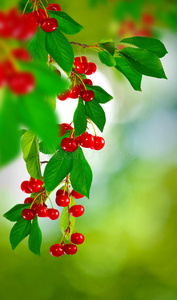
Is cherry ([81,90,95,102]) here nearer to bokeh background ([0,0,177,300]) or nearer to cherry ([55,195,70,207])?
cherry ([55,195,70,207])

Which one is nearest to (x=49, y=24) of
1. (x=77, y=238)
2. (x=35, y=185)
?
(x=35, y=185)

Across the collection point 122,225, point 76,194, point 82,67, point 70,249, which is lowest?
point 122,225

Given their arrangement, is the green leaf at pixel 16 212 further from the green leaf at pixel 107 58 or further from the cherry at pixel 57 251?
the green leaf at pixel 107 58

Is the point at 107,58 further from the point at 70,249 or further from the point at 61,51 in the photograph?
the point at 70,249

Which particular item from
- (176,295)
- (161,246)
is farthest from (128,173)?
(176,295)

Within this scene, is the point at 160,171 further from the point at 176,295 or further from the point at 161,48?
the point at 161,48

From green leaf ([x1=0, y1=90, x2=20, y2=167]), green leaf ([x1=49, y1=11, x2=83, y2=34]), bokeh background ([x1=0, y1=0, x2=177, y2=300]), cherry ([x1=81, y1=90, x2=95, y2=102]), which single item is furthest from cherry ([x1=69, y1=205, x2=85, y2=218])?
bokeh background ([x1=0, y1=0, x2=177, y2=300])
